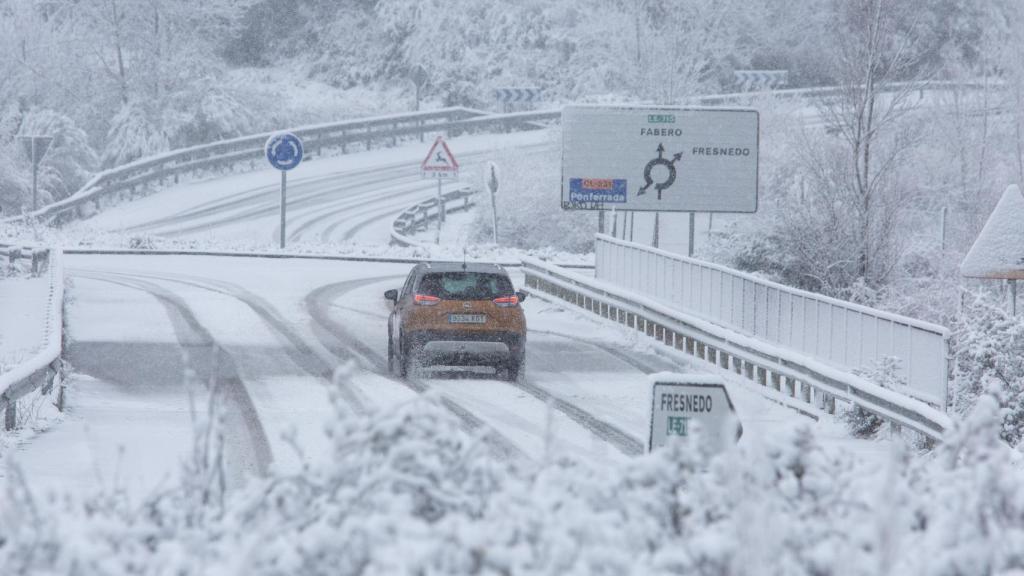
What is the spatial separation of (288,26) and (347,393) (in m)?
71.7

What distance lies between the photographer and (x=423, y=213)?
1955 inches

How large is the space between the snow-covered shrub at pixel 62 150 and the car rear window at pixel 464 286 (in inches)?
1640

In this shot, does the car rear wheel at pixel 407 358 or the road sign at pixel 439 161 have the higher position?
the road sign at pixel 439 161

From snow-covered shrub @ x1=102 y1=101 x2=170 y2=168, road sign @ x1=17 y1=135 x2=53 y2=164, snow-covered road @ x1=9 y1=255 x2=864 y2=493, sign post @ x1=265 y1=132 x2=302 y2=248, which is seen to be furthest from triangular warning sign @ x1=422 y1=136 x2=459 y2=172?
snow-covered shrub @ x1=102 y1=101 x2=170 y2=168

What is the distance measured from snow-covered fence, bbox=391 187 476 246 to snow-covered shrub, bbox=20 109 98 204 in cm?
1494

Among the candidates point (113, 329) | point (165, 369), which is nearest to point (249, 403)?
point (165, 369)

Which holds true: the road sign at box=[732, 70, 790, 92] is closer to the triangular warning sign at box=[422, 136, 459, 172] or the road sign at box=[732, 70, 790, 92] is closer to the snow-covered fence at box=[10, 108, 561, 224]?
the snow-covered fence at box=[10, 108, 561, 224]

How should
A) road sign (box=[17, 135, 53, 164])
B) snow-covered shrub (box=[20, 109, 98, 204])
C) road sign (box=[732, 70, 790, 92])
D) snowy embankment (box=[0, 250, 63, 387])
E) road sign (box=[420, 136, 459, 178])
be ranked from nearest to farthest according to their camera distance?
snowy embankment (box=[0, 250, 63, 387]), road sign (box=[420, 136, 459, 178]), road sign (box=[17, 135, 53, 164]), snow-covered shrub (box=[20, 109, 98, 204]), road sign (box=[732, 70, 790, 92])

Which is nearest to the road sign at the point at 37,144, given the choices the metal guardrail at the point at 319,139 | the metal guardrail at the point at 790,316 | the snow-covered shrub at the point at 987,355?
the metal guardrail at the point at 319,139

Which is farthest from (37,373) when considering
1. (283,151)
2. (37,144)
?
(37,144)

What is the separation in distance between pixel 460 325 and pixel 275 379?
229cm

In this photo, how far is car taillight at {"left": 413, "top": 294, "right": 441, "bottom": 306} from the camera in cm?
1830

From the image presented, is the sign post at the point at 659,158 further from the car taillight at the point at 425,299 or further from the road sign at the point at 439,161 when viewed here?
the car taillight at the point at 425,299

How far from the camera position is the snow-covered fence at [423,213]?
1818 inches
